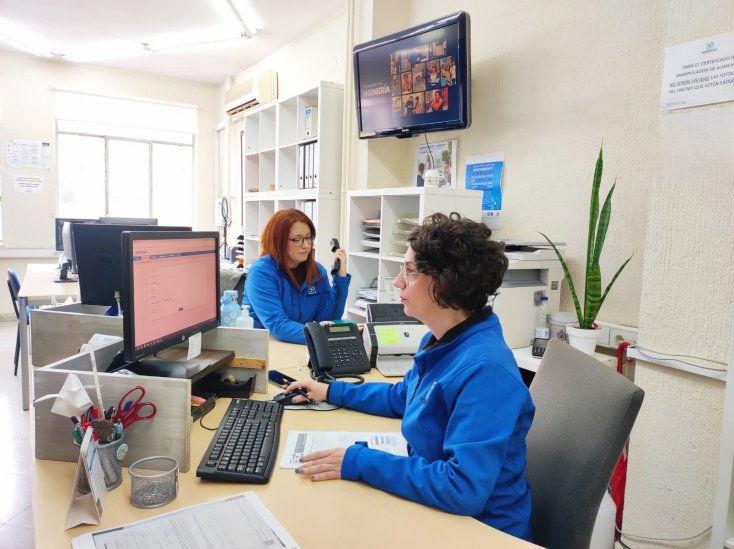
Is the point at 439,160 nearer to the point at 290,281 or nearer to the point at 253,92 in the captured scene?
the point at 290,281

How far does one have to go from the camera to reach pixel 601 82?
230 cm

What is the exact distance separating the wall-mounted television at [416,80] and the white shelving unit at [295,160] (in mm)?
484

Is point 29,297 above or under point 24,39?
under

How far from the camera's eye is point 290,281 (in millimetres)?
2625

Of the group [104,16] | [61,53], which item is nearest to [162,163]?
[61,53]

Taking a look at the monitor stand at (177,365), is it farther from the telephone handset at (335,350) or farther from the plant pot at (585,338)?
the plant pot at (585,338)

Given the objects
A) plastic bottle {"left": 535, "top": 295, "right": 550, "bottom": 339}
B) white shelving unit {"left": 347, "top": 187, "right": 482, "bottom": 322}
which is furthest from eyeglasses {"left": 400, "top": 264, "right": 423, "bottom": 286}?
white shelving unit {"left": 347, "top": 187, "right": 482, "bottom": 322}

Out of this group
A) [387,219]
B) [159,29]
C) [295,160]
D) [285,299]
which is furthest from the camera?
[159,29]

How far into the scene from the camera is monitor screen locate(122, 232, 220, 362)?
122 centimetres

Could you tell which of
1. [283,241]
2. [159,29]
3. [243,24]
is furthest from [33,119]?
[283,241]

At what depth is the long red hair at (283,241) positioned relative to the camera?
2.61 m

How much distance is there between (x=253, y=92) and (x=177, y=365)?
4.67m

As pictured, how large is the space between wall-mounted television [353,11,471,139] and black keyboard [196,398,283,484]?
1.95 metres

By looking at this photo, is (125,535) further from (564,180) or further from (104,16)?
(104,16)
